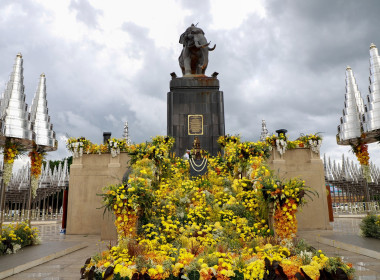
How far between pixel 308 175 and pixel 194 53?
1506 centimetres

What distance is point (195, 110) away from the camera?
21.5m

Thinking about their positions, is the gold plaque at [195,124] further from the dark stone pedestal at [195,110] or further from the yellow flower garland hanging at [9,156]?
the yellow flower garland hanging at [9,156]

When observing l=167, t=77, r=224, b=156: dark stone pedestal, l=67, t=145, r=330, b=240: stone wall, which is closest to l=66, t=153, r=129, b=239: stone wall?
l=67, t=145, r=330, b=240: stone wall

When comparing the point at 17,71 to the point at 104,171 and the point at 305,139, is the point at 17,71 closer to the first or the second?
the point at 104,171

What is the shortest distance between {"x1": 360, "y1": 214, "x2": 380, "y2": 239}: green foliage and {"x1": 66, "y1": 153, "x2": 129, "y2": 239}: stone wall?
11211 millimetres

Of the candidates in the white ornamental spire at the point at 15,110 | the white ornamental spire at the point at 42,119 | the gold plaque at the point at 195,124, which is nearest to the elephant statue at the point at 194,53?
the gold plaque at the point at 195,124

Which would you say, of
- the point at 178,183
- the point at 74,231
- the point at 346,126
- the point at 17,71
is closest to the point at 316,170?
the point at 346,126

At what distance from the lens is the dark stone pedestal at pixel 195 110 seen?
812 inches

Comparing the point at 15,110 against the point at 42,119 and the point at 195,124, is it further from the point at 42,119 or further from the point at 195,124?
the point at 195,124

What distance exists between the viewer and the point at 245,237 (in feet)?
25.4

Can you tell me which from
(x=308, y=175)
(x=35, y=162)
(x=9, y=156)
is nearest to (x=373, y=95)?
(x=308, y=175)

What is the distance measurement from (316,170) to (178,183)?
7.84m

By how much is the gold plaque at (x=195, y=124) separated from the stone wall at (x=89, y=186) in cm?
686

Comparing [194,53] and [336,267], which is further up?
[194,53]
